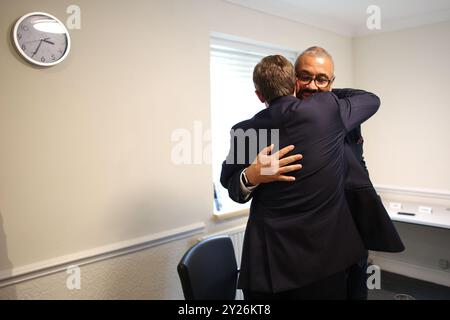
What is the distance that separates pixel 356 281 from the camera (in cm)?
119

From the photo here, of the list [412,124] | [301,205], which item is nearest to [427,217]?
[412,124]

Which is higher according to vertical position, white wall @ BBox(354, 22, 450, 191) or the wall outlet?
white wall @ BBox(354, 22, 450, 191)

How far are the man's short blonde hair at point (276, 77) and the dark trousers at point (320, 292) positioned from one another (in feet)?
2.08

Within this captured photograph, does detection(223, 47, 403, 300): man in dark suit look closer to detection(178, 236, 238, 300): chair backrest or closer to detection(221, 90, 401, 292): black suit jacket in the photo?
detection(221, 90, 401, 292): black suit jacket

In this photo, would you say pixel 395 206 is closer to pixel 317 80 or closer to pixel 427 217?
pixel 427 217

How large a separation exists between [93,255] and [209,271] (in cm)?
59

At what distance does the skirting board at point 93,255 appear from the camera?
1.36 metres

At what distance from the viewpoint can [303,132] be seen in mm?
989

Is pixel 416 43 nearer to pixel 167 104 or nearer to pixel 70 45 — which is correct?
pixel 167 104

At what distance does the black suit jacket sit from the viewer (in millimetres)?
992

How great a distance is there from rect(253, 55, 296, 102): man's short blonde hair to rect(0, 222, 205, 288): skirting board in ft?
3.73

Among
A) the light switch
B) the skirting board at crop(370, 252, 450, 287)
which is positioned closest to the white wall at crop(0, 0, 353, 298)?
the light switch

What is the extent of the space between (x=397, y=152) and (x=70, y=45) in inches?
115
